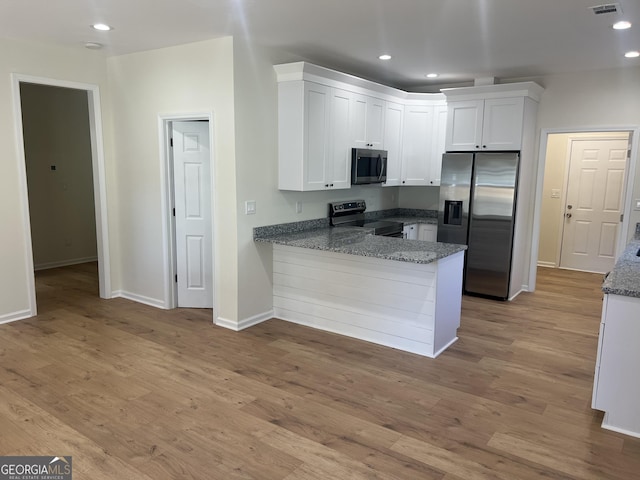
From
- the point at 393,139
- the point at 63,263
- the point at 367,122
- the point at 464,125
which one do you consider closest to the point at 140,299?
the point at 63,263

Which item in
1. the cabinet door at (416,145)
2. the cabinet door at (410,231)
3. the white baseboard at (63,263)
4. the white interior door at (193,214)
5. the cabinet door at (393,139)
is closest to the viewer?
the white interior door at (193,214)

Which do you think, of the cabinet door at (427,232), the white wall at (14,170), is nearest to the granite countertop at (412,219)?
the cabinet door at (427,232)

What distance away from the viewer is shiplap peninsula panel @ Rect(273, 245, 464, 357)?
151 inches

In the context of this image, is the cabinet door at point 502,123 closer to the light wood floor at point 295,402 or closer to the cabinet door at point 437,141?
the cabinet door at point 437,141

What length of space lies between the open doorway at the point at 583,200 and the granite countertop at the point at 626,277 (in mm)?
3517

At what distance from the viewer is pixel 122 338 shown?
417 cm

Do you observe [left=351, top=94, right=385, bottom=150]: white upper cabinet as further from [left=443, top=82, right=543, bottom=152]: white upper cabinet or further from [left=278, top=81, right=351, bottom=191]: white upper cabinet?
[left=443, top=82, right=543, bottom=152]: white upper cabinet

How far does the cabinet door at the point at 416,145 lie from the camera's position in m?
6.08

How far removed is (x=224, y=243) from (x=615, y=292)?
313cm

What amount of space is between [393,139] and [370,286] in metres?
2.50

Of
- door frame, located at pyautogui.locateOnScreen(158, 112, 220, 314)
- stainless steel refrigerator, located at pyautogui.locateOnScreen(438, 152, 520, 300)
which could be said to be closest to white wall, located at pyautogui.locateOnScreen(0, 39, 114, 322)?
door frame, located at pyautogui.locateOnScreen(158, 112, 220, 314)

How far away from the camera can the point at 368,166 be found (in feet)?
17.6

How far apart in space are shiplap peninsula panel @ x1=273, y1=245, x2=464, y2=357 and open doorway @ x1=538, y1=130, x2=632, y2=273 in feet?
13.0

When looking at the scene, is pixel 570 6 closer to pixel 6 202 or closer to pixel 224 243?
pixel 224 243
